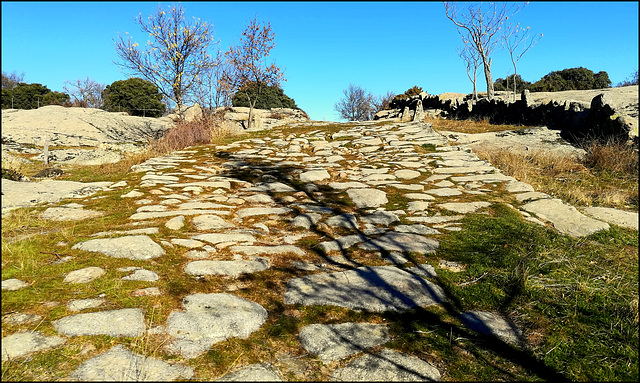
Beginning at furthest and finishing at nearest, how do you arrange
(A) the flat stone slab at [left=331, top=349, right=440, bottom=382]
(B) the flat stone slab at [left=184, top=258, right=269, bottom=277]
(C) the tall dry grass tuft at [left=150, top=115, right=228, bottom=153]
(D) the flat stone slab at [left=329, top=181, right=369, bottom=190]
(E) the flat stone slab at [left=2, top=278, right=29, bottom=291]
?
(C) the tall dry grass tuft at [left=150, top=115, right=228, bottom=153]
(D) the flat stone slab at [left=329, top=181, right=369, bottom=190]
(B) the flat stone slab at [left=184, top=258, right=269, bottom=277]
(E) the flat stone slab at [left=2, top=278, right=29, bottom=291]
(A) the flat stone slab at [left=331, top=349, right=440, bottom=382]

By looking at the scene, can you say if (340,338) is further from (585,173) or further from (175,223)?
(585,173)

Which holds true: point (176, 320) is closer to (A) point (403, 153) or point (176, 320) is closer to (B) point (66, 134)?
(A) point (403, 153)

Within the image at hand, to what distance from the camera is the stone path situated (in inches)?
69.2

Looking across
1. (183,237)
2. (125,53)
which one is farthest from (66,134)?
(183,237)

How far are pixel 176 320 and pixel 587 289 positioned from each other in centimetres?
261

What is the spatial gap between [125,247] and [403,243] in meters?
2.43

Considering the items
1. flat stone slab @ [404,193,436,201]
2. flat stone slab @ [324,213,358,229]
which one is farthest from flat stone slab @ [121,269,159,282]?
flat stone slab @ [404,193,436,201]

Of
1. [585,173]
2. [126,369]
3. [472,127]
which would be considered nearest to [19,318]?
[126,369]

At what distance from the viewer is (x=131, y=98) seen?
29.6m

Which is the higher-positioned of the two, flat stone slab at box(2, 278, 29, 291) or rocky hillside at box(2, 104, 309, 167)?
rocky hillside at box(2, 104, 309, 167)

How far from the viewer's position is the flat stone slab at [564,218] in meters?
3.41

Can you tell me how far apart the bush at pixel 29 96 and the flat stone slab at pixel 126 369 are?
31.7 m

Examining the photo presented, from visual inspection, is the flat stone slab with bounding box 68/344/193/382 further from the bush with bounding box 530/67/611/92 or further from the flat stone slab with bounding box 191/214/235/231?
the bush with bounding box 530/67/611/92

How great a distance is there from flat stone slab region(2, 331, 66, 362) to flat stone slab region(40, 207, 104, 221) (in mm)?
2250
